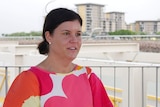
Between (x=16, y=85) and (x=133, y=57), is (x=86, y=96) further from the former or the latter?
(x=133, y=57)

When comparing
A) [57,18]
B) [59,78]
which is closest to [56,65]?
[59,78]

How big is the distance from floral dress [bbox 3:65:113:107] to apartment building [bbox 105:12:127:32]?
196 feet

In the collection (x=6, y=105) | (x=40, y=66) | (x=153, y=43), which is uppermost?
(x=40, y=66)

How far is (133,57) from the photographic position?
19.6m

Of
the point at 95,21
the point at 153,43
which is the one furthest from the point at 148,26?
the point at 153,43

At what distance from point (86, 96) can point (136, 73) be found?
5204 millimetres

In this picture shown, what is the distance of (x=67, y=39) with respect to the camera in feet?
4.49

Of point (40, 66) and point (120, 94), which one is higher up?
point (40, 66)

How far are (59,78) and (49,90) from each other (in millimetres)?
80

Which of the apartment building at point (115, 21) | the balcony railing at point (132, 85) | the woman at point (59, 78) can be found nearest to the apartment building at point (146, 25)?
the apartment building at point (115, 21)

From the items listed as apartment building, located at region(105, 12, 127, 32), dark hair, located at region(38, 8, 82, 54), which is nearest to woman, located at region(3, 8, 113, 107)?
dark hair, located at region(38, 8, 82, 54)

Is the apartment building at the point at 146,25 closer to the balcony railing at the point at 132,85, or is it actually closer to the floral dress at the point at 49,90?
the balcony railing at the point at 132,85

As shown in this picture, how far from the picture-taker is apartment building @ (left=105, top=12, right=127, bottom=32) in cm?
6153

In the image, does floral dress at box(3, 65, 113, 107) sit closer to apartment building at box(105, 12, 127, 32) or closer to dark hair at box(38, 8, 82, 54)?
dark hair at box(38, 8, 82, 54)
